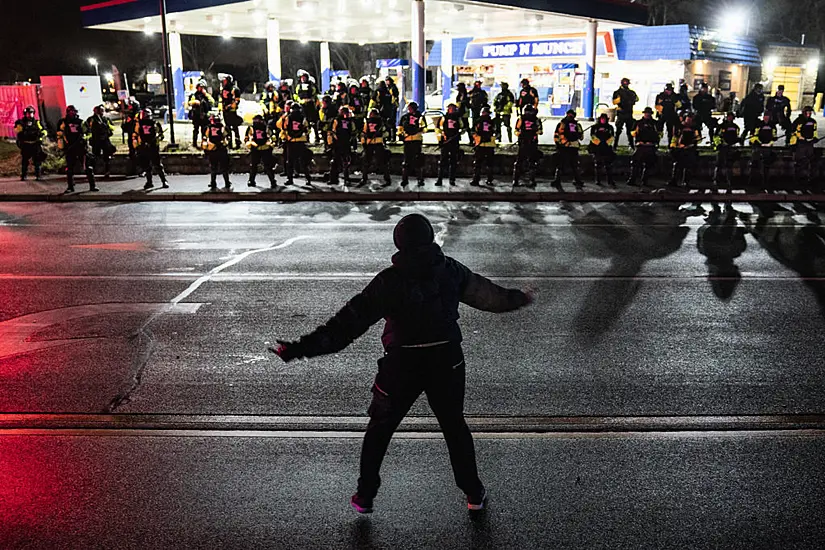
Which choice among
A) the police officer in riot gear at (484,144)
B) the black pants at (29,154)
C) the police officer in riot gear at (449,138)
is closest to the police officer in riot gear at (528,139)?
the police officer in riot gear at (484,144)

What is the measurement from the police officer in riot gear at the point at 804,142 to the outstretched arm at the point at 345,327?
55.1 ft

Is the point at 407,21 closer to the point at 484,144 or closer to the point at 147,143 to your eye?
the point at 484,144

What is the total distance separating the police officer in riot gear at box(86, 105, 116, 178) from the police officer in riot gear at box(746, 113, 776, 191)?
16389 millimetres

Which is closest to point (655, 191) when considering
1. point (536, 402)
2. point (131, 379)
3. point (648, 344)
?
point (648, 344)

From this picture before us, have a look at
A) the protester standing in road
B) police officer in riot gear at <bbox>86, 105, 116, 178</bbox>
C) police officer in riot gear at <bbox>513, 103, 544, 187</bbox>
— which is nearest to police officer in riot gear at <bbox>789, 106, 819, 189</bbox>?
police officer in riot gear at <bbox>513, 103, 544, 187</bbox>

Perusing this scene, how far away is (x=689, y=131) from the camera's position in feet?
57.2

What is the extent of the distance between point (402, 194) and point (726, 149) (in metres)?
7.97

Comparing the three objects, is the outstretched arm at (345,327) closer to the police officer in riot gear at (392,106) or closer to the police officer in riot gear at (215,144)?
the police officer in riot gear at (215,144)

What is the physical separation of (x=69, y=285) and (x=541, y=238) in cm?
710

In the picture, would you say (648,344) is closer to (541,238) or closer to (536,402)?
(536,402)

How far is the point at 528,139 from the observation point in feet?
57.3

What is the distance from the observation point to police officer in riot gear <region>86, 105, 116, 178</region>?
19312mm

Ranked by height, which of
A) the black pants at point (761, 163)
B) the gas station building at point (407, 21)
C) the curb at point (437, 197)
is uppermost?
the gas station building at point (407, 21)

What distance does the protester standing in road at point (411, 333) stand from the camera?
393cm
